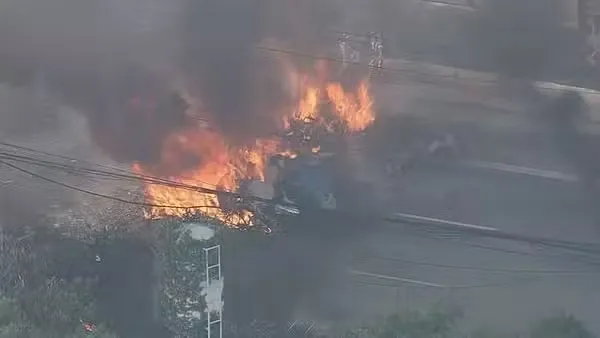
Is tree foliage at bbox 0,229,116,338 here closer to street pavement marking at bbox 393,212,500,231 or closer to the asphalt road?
the asphalt road

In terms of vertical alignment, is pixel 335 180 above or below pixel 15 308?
above

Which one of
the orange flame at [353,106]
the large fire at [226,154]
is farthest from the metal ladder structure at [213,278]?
the orange flame at [353,106]

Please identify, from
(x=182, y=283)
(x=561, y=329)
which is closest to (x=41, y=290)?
(x=182, y=283)

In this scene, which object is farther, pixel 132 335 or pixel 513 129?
pixel 513 129

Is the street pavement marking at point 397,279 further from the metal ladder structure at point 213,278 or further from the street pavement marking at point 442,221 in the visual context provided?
the metal ladder structure at point 213,278

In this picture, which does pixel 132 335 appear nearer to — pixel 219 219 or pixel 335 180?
pixel 219 219

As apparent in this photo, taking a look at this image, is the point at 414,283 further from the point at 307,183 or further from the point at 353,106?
the point at 353,106

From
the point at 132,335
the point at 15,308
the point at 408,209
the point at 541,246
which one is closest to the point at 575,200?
the point at 541,246

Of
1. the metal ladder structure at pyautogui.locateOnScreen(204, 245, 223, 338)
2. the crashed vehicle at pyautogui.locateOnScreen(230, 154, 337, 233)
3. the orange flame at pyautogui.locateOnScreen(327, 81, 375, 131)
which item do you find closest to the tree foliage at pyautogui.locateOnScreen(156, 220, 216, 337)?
the metal ladder structure at pyautogui.locateOnScreen(204, 245, 223, 338)
